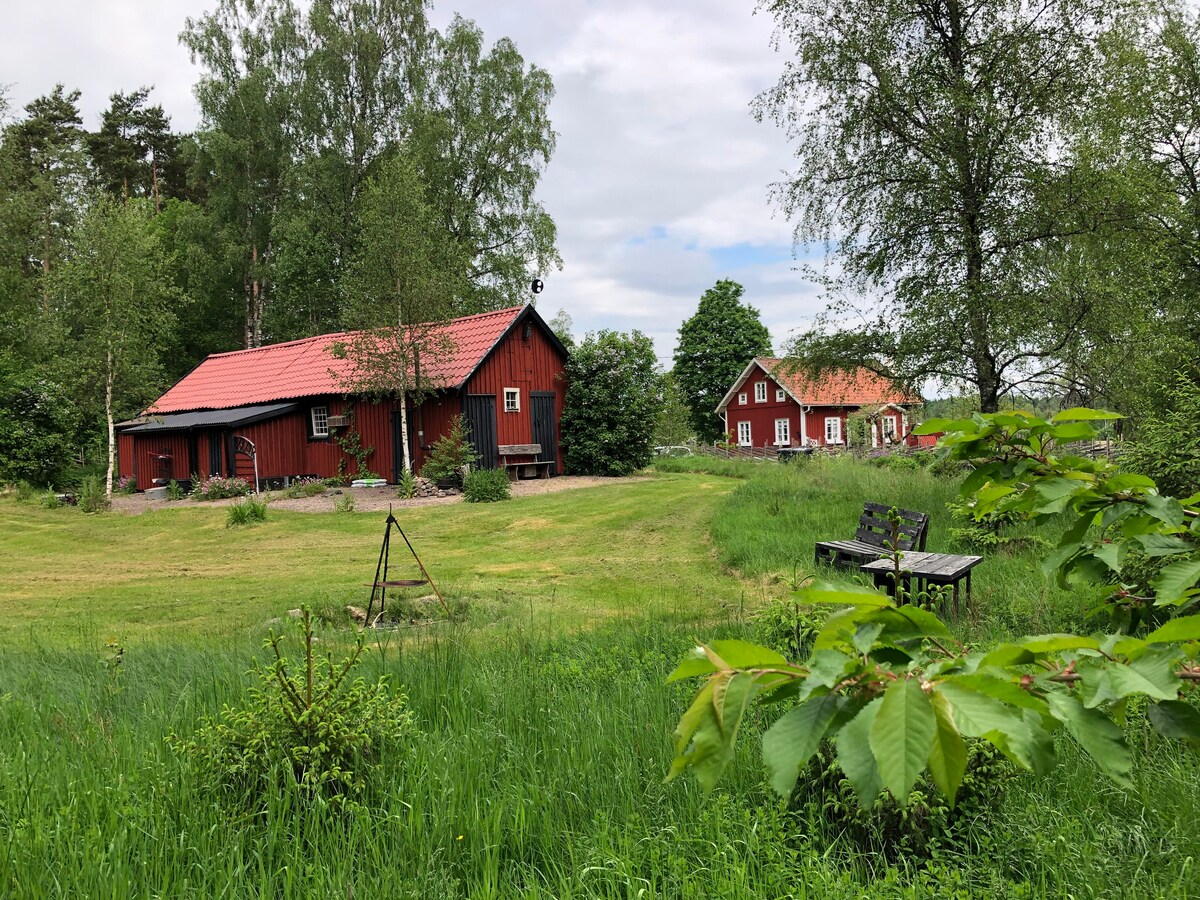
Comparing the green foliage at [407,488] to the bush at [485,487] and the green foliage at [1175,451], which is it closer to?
the bush at [485,487]

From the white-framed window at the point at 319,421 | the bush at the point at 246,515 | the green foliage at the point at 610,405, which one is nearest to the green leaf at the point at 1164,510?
the bush at the point at 246,515

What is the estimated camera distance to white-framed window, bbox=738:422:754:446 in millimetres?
46312

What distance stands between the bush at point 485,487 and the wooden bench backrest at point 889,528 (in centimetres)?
1111

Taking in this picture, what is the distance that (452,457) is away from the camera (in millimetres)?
22203

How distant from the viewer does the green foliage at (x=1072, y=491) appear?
1.86m

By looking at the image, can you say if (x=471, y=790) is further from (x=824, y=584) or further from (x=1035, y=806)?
(x=824, y=584)

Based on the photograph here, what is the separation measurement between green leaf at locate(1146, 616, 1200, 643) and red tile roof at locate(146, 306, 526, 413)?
72.4ft

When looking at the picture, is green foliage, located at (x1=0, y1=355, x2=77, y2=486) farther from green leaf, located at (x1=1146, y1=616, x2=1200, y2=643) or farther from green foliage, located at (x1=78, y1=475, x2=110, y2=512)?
green leaf, located at (x1=1146, y1=616, x2=1200, y2=643)

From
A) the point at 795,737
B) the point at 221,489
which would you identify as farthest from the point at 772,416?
the point at 795,737

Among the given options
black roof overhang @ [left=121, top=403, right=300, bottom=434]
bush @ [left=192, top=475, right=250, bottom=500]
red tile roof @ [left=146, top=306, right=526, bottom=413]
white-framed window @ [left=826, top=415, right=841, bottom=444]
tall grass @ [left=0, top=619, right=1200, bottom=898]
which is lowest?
tall grass @ [left=0, top=619, right=1200, bottom=898]

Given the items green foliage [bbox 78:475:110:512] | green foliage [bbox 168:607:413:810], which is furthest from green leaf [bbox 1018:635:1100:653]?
green foliage [bbox 78:475:110:512]

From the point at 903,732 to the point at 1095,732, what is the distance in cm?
34

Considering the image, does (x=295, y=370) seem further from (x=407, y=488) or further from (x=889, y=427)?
(x=889, y=427)

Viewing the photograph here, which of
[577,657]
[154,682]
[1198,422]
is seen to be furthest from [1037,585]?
[154,682]
